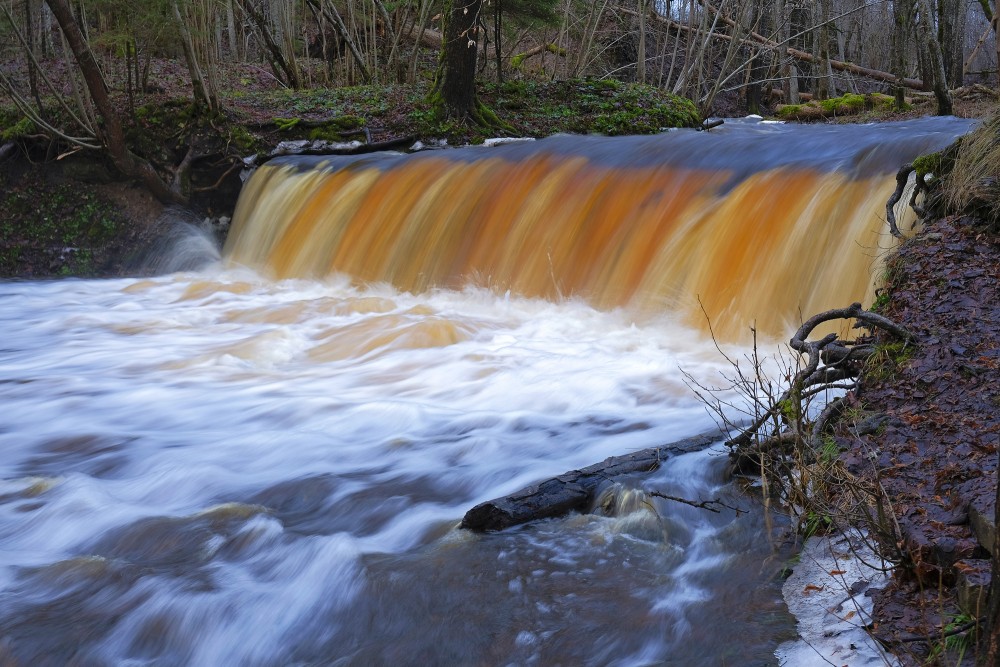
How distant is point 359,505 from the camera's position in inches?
162

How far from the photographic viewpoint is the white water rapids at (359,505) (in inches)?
118

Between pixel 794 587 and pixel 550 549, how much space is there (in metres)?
0.89

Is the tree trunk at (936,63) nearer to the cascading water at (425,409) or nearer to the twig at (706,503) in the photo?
the cascading water at (425,409)

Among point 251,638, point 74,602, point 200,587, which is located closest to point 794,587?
point 251,638

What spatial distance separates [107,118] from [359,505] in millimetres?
8690

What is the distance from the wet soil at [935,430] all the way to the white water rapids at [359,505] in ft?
1.50

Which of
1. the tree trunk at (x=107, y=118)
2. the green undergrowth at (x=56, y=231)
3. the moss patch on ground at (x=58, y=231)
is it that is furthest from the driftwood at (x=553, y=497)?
the green undergrowth at (x=56, y=231)

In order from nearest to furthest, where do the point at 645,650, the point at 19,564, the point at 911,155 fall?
1. the point at 645,650
2. the point at 19,564
3. the point at 911,155

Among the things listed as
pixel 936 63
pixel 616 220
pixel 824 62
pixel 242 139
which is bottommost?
pixel 616 220

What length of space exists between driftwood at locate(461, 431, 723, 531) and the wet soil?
0.92 m

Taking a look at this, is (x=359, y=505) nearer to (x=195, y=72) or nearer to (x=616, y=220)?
(x=616, y=220)

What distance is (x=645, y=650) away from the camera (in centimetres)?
284

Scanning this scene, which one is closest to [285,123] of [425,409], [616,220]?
[616,220]

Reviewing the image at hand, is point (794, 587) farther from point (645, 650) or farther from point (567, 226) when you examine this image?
point (567, 226)
